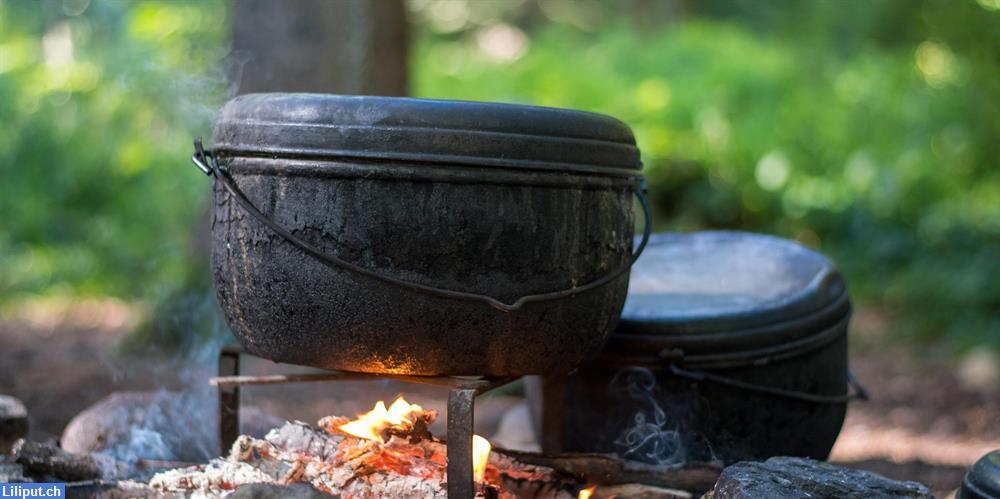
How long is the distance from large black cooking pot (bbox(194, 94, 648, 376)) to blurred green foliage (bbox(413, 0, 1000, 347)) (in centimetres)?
373

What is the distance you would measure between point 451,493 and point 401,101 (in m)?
0.88

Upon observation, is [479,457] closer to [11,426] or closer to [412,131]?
[412,131]

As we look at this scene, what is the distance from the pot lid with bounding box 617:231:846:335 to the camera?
312 centimetres

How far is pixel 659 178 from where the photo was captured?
8.73 meters

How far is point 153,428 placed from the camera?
342cm

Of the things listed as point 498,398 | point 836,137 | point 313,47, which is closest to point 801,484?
point 498,398

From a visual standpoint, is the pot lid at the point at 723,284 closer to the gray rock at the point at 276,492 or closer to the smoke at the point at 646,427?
the smoke at the point at 646,427

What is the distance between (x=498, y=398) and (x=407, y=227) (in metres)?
2.86

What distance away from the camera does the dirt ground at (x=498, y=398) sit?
4338 mm

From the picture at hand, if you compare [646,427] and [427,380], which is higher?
[427,380]

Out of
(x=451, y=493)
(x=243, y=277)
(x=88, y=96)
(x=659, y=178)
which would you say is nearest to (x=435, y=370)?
(x=451, y=493)

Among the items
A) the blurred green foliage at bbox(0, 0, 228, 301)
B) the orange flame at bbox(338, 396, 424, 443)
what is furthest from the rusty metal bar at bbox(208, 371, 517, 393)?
the blurred green foliage at bbox(0, 0, 228, 301)

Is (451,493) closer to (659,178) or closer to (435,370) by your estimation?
(435,370)

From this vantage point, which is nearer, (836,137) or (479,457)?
(479,457)
